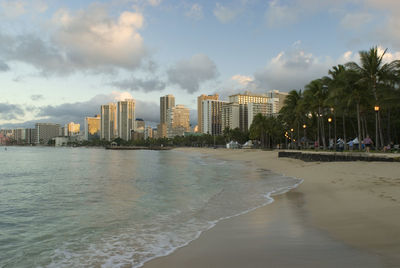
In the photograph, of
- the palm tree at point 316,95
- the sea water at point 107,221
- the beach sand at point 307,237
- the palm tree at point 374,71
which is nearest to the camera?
the beach sand at point 307,237

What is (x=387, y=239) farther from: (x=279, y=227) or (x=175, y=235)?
(x=175, y=235)

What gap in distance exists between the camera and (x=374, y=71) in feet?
104


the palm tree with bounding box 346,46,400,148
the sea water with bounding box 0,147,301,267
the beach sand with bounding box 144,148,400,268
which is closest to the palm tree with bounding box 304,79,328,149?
the palm tree with bounding box 346,46,400,148

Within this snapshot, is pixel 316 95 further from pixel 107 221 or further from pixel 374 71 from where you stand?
pixel 107 221

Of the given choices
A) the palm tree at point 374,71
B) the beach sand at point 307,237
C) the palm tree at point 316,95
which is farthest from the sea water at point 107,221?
the palm tree at point 316,95

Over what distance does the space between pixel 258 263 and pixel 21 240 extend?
5.73 m

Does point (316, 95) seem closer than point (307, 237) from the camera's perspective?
No

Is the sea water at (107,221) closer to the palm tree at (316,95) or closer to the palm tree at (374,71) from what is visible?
the palm tree at (374,71)

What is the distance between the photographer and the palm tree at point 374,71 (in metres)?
31.0

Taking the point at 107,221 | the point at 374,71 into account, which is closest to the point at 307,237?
the point at 107,221

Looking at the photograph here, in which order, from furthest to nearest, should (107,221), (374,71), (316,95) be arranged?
(316,95), (374,71), (107,221)

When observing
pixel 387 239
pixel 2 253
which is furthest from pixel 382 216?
pixel 2 253

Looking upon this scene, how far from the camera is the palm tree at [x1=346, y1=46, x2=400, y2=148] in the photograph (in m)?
31.0

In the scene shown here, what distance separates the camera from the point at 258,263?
4777mm
